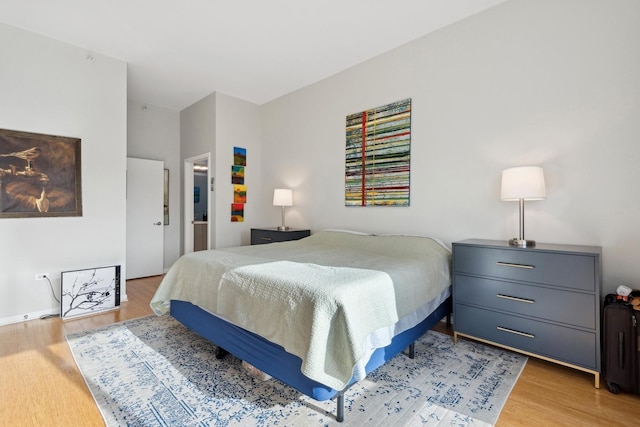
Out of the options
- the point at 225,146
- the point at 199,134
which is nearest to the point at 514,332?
the point at 225,146

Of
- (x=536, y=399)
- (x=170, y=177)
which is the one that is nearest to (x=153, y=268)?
(x=170, y=177)

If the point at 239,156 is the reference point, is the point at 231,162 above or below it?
below

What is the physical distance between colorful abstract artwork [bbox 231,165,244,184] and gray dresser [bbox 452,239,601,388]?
3355 millimetres

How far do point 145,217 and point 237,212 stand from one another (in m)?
1.47

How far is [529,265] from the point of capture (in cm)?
203

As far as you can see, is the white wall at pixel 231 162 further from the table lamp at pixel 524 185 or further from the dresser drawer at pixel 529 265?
the table lamp at pixel 524 185

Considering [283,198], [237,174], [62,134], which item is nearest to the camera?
[62,134]

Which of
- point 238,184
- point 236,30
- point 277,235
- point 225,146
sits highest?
point 236,30

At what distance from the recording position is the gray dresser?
71.9 inches

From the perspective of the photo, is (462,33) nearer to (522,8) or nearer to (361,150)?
(522,8)

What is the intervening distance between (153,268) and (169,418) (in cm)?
378

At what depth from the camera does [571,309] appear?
188 cm

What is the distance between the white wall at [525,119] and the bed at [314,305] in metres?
0.58

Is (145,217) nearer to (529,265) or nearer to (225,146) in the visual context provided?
(225,146)
